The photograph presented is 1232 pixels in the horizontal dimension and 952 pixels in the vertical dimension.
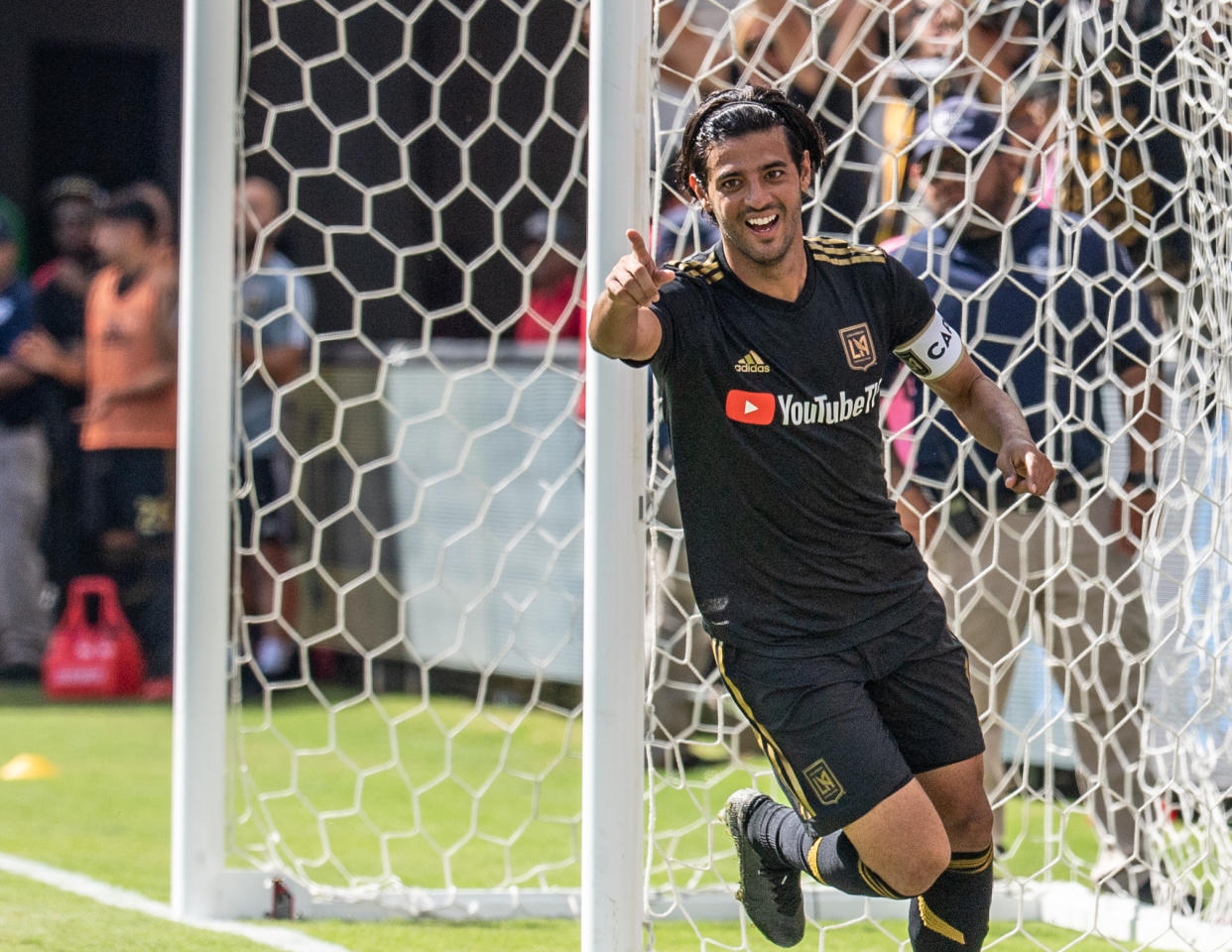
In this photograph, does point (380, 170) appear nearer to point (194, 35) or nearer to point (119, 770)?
point (119, 770)

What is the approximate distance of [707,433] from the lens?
3.10m

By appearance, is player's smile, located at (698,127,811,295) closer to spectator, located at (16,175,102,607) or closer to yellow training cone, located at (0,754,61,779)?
yellow training cone, located at (0,754,61,779)

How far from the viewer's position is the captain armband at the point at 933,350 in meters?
3.33

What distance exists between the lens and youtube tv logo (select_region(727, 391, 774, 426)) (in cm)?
307

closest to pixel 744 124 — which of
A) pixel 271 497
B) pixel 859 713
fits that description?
pixel 859 713

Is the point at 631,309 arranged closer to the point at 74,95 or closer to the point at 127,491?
the point at 127,491

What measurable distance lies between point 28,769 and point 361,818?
1415mm

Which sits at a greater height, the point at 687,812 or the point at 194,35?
the point at 194,35

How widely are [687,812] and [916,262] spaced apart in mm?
1859

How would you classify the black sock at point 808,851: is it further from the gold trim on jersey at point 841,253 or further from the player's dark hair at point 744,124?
the player's dark hair at point 744,124

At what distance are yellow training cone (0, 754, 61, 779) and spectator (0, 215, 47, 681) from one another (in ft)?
7.06

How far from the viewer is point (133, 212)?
7566 mm

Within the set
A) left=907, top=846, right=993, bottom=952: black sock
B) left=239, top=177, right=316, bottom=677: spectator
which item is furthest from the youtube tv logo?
left=239, top=177, right=316, bottom=677: spectator

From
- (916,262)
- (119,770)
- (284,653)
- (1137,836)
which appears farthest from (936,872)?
(284,653)
